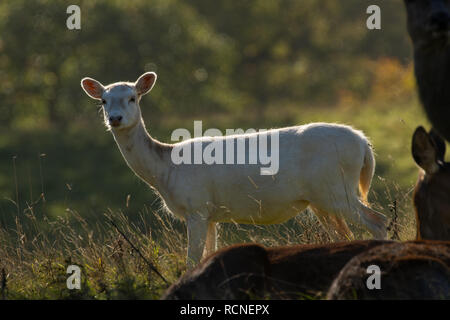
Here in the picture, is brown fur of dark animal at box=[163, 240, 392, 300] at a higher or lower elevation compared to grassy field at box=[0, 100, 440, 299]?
higher

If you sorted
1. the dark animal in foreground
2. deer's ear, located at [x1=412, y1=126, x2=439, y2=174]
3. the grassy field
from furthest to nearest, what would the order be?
the grassy field, deer's ear, located at [x1=412, y1=126, x2=439, y2=174], the dark animal in foreground

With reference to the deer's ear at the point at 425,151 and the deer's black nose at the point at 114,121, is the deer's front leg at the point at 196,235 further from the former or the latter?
the deer's ear at the point at 425,151

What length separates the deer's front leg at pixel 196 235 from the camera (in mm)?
7195

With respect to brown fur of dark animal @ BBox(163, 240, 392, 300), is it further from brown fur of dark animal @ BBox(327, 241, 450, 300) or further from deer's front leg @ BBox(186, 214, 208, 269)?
deer's front leg @ BBox(186, 214, 208, 269)

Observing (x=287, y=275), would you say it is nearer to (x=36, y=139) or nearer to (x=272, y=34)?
(x=36, y=139)

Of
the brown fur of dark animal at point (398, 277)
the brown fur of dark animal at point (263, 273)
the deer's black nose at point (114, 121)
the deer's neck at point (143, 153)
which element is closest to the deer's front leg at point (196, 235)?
the deer's neck at point (143, 153)

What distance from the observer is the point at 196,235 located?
739 cm

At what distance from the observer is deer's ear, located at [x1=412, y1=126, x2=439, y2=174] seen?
5.46 metres

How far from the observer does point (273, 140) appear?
7.73 meters

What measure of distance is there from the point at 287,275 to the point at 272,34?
45361mm

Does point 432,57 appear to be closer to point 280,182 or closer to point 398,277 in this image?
point 398,277

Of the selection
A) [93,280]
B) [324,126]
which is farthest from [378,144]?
[93,280]

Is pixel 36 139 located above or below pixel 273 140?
below

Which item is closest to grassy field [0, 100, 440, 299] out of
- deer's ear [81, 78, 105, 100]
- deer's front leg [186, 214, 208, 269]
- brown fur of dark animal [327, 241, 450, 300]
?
deer's front leg [186, 214, 208, 269]
